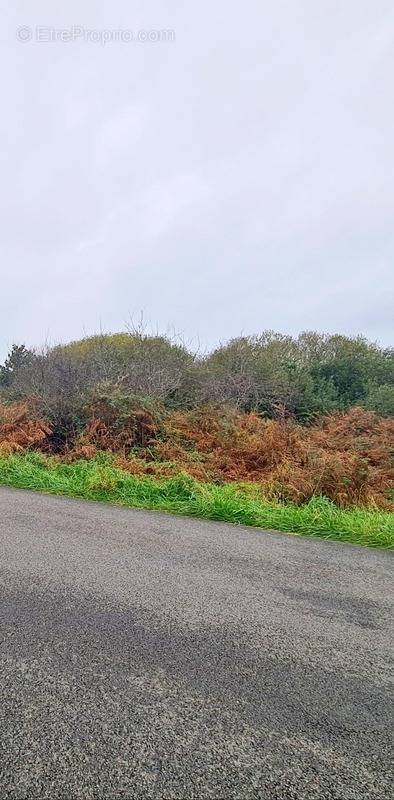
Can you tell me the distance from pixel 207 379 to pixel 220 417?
2.39m

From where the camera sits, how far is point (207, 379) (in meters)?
12.3

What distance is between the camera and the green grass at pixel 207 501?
15.5 feet

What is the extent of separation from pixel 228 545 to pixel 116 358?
9.59 metres

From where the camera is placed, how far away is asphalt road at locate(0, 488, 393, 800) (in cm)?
137

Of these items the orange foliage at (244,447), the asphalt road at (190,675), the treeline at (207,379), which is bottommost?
the asphalt road at (190,675)

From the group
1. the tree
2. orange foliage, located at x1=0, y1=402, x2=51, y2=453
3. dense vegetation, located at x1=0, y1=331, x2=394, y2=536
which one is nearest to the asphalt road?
dense vegetation, located at x1=0, y1=331, x2=394, y2=536

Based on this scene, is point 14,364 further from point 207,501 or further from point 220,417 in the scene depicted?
point 207,501

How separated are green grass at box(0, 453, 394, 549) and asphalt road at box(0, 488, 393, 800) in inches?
45.5

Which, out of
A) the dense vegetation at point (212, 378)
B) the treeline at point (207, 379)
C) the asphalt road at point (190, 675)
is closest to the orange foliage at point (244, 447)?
the treeline at point (207, 379)

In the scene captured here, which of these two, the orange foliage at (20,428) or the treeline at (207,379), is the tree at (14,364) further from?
the orange foliage at (20,428)

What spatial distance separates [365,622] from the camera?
2537 mm

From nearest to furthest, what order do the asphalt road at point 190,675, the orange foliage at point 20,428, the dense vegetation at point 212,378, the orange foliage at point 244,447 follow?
the asphalt road at point 190,675
the orange foliage at point 244,447
the orange foliage at point 20,428
the dense vegetation at point 212,378

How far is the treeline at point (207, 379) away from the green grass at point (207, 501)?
10.3 feet

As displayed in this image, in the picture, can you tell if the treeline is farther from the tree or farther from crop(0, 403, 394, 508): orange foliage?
crop(0, 403, 394, 508): orange foliage
